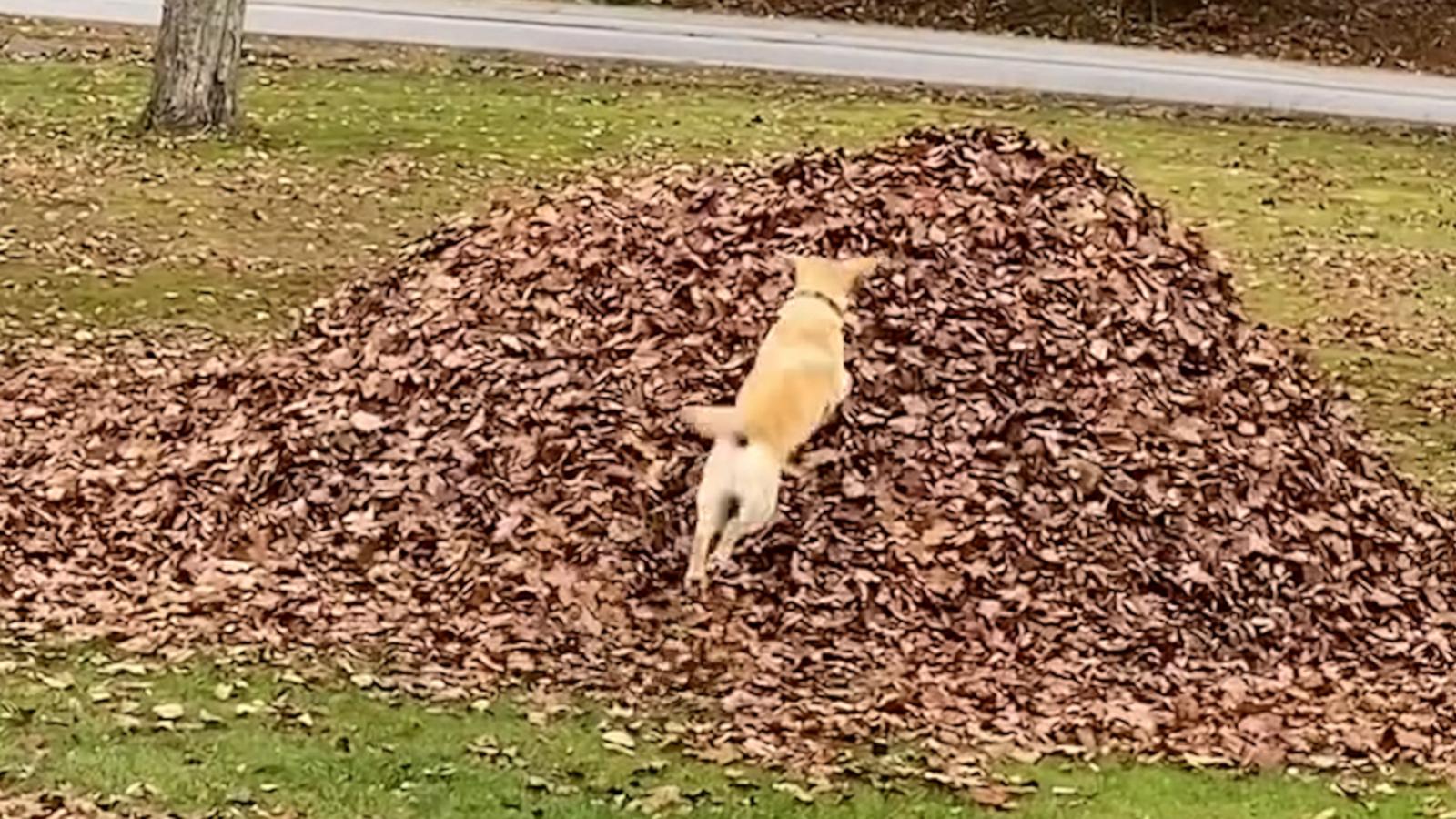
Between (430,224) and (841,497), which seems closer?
(841,497)

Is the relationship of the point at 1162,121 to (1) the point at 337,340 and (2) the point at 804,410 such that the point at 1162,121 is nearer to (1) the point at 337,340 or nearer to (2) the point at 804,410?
(1) the point at 337,340

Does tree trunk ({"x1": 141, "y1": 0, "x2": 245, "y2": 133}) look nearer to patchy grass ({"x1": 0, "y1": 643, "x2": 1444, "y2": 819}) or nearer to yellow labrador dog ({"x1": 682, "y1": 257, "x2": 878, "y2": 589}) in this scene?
yellow labrador dog ({"x1": 682, "y1": 257, "x2": 878, "y2": 589})

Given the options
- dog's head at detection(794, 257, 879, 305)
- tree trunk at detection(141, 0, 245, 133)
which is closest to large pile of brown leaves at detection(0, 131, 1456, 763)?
dog's head at detection(794, 257, 879, 305)

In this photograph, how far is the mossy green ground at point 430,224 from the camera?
676 cm

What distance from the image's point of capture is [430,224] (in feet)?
52.2

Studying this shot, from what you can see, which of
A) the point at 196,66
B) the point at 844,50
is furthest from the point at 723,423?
the point at 844,50

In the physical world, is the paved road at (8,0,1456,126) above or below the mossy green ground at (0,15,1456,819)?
above

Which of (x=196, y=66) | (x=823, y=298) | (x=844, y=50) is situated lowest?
(x=823, y=298)

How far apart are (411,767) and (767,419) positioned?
5.62ft

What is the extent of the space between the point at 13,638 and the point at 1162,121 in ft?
54.5

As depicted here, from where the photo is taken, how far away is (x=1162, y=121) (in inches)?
889

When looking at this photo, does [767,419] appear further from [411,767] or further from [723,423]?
[411,767]

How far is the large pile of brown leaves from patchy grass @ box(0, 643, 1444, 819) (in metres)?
0.28

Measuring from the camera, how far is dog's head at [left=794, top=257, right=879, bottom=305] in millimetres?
8320
